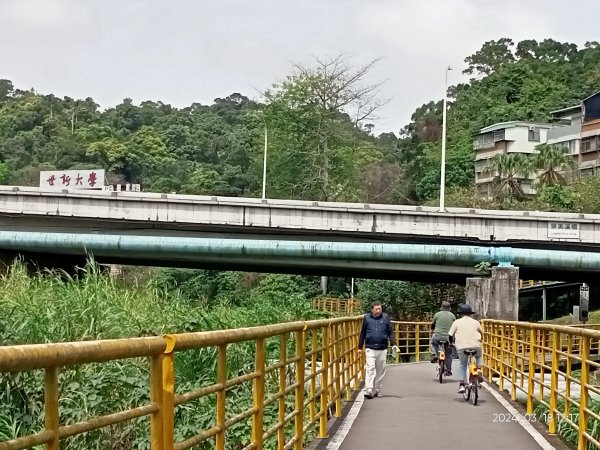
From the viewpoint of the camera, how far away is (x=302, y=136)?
65.4 meters

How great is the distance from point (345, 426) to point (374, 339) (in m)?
3.66

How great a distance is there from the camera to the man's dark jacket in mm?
14719

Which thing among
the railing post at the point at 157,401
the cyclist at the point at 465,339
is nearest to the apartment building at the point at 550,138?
the cyclist at the point at 465,339

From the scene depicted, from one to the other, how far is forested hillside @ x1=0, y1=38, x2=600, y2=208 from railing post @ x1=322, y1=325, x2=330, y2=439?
4860 cm

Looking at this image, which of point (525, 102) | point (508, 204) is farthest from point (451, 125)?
point (508, 204)

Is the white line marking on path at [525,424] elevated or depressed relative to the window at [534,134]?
depressed

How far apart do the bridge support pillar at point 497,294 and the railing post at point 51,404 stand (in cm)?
2946

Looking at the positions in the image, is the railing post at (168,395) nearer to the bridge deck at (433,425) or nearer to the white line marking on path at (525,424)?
the bridge deck at (433,425)

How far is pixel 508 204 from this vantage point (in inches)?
2308

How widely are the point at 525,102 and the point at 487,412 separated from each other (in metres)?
85.0

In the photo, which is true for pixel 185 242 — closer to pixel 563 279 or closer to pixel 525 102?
pixel 563 279

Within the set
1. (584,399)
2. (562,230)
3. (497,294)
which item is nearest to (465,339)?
(584,399)

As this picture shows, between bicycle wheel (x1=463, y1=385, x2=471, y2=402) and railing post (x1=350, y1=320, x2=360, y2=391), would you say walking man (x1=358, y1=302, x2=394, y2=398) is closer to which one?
railing post (x1=350, y1=320, x2=360, y2=391)

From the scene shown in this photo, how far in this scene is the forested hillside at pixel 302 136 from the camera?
6469 centimetres
